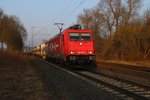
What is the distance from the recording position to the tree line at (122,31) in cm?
4441

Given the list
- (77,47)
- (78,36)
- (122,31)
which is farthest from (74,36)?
(122,31)

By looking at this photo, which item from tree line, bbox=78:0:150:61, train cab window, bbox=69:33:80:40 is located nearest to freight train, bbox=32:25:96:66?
train cab window, bbox=69:33:80:40

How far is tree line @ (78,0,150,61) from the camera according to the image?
4441 centimetres

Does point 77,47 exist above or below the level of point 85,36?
below

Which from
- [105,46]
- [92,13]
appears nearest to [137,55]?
[105,46]

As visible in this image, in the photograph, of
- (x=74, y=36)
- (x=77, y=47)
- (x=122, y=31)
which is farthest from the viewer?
(x=122, y=31)

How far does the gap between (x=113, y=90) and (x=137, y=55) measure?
32.9m

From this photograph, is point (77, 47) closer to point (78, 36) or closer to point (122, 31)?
point (78, 36)

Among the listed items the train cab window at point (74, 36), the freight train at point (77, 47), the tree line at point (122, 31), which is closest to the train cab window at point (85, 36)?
the freight train at point (77, 47)

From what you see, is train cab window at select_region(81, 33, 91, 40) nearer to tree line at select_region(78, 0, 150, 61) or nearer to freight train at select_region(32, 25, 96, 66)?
freight train at select_region(32, 25, 96, 66)

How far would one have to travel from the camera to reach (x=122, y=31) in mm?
45469

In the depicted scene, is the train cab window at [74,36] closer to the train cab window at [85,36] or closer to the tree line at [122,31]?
the train cab window at [85,36]

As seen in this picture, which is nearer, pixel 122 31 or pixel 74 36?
pixel 74 36

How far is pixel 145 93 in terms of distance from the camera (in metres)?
11.4
